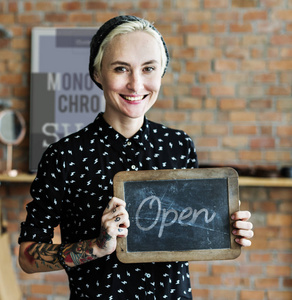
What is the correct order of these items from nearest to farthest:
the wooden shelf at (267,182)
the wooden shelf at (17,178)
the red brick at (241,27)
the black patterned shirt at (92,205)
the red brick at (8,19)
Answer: the black patterned shirt at (92,205) < the wooden shelf at (267,182) < the wooden shelf at (17,178) < the red brick at (241,27) < the red brick at (8,19)

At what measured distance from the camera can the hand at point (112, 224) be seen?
101 centimetres

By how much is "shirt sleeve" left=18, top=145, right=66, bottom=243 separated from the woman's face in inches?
9.7

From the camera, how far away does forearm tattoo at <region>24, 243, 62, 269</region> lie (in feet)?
3.68

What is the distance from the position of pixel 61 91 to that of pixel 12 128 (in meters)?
0.42

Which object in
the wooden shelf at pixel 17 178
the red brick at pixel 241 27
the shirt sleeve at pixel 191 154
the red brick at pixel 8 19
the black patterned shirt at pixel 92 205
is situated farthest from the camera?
the red brick at pixel 8 19

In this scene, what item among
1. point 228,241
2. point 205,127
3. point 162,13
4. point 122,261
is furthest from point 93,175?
point 162,13

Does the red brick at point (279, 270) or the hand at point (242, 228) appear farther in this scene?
the red brick at point (279, 270)

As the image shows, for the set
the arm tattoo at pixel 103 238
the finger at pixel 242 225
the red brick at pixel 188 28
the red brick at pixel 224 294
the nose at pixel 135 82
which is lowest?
the red brick at pixel 224 294

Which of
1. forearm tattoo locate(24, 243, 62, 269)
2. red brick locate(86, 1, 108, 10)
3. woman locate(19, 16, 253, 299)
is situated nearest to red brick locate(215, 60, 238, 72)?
red brick locate(86, 1, 108, 10)

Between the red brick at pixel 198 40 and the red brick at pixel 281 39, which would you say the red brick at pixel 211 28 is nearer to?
the red brick at pixel 198 40

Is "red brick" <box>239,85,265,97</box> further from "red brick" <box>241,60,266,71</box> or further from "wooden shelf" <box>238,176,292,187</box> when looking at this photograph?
"wooden shelf" <box>238,176,292,187</box>

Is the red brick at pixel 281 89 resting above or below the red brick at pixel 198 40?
below

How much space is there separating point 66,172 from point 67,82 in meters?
1.60

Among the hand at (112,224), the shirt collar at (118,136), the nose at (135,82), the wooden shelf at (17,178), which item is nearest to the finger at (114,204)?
the hand at (112,224)
